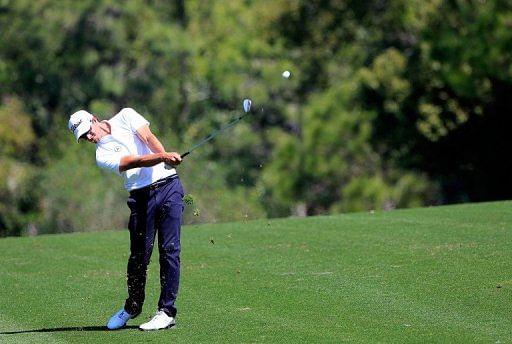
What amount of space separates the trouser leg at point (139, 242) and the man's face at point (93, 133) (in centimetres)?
62

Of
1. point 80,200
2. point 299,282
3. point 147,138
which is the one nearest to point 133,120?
point 147,138

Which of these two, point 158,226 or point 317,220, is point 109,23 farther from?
point 158,226

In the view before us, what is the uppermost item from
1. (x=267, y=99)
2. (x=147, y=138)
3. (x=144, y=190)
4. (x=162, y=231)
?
(x=267, y=99)

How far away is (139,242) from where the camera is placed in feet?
36.1

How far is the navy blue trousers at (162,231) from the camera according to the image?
1085cm

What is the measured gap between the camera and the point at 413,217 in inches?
692


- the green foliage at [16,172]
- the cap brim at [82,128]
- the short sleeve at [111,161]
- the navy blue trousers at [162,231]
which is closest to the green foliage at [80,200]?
the green foliage at [16,172]

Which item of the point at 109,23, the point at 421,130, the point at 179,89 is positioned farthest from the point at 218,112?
the point at 421,130

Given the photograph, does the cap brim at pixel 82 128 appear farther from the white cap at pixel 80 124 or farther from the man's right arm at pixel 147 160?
the man's right arm at pixel 147 160

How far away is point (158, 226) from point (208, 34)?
51169 mm

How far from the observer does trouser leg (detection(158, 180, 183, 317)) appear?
10836mm

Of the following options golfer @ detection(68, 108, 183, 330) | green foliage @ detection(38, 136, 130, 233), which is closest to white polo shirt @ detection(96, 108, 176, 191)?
golfer @ detection(68, 108, 183, 330)

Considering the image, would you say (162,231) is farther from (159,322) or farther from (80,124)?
(80,124)

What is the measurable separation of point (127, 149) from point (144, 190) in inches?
16.0
